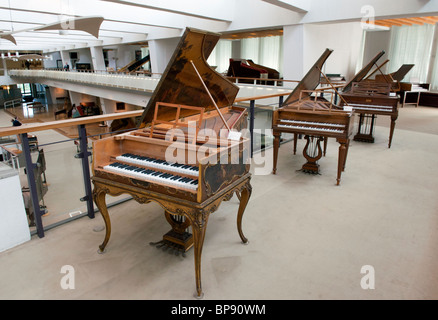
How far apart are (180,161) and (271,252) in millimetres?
1153

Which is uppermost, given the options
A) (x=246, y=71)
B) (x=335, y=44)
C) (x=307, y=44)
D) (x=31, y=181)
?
(x=335, y=44)

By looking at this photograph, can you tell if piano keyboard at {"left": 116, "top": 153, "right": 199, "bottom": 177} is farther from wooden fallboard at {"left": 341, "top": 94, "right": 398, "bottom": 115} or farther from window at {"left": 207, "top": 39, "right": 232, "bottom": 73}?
window at {"left": 207, "top": 39, "right": 232, "bottom": 73}

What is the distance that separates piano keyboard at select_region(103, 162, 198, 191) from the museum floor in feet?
2.55

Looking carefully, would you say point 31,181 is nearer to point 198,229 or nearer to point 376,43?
point 198,229

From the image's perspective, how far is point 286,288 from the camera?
2252 millimetres

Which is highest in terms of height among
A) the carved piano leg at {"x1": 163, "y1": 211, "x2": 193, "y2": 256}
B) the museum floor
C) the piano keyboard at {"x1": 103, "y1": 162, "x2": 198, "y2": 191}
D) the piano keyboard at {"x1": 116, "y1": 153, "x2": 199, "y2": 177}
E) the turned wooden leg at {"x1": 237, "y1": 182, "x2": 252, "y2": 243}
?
the piano keyboard at {"x1": 116, "y1": 153, "x2": 199, "y2": 177}

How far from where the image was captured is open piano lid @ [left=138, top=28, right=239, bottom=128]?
2.32 metres

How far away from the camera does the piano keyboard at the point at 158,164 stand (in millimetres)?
2189

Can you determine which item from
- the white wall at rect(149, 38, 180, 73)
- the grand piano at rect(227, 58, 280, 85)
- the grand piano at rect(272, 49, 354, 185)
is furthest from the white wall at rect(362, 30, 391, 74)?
the grand piano at rect(272, 49, 354, 185)

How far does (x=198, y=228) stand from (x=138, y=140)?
0.91 meters

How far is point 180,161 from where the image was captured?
7.68 feet

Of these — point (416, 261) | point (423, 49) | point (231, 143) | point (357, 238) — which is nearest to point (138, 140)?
point (231, 143)

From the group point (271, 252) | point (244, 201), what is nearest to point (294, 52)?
point (244, 201)

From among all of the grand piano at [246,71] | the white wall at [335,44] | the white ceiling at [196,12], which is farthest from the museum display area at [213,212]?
the grand piano at [246,71]
